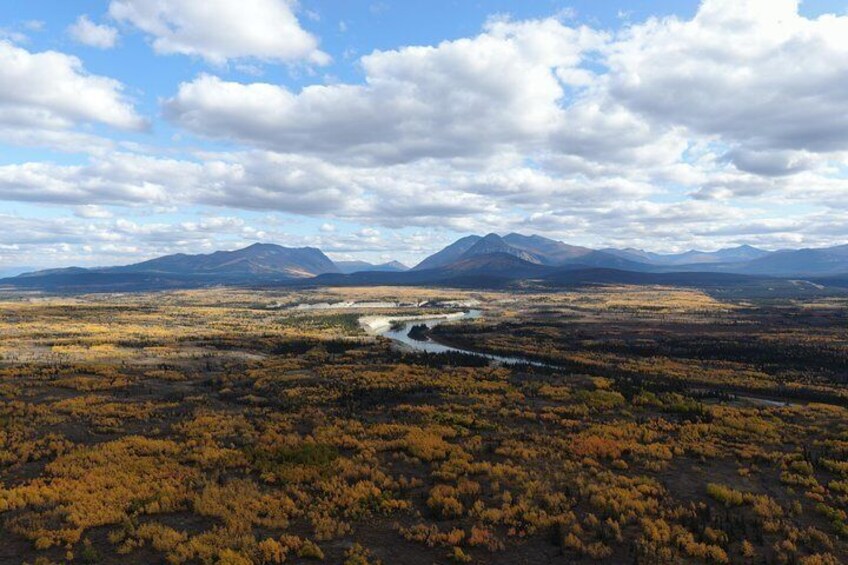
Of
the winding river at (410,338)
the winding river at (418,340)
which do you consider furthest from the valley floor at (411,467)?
the winding river at (410,338)

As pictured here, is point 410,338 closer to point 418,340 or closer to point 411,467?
point 418,340

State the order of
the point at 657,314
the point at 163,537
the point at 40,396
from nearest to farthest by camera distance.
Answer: the point at 163,537 < the point at 40,396 < the point at 657,314

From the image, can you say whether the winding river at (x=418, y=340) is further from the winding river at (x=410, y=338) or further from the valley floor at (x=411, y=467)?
the valley floor at (x=411, y=467)

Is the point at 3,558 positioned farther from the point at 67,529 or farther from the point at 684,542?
the point at 684,542

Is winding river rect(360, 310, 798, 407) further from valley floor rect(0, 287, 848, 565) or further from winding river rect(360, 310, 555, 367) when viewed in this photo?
valley floor rect(0, 287, 848, 565)

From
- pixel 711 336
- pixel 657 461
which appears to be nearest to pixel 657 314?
pixel 711 336

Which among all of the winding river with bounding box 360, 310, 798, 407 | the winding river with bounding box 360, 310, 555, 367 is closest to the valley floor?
the winding river with bounding box 360, 310, 798, 407

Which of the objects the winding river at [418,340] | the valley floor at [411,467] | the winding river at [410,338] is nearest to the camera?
the valley floor at [411,467]

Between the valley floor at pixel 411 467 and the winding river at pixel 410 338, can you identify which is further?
the winding river at pixel 410 338
